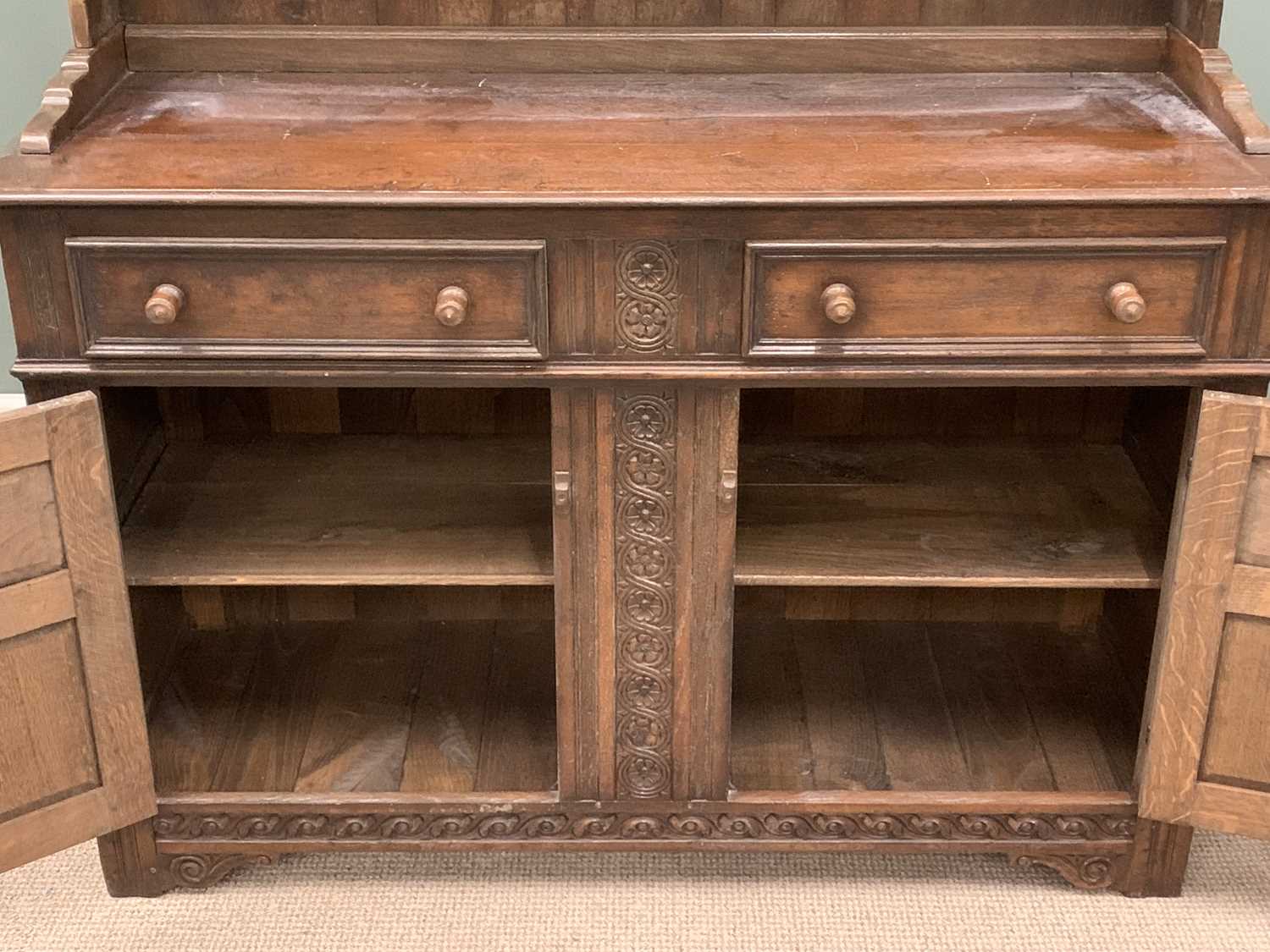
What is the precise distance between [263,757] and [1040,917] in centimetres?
109

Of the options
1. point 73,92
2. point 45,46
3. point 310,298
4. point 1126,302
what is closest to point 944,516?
point 1126,302

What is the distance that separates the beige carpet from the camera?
2.06 metres

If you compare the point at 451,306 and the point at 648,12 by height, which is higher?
the point at 648,12

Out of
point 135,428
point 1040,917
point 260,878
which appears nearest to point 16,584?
point 135,428

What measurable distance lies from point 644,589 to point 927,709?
599 mm

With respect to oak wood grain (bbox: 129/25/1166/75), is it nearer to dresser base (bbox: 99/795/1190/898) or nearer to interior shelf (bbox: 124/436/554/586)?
interior shelf (bbox: 124/436/554/586)

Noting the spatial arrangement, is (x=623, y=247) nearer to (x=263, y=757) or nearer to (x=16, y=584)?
(x=16, y=584)

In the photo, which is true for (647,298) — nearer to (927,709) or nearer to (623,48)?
(623,48)

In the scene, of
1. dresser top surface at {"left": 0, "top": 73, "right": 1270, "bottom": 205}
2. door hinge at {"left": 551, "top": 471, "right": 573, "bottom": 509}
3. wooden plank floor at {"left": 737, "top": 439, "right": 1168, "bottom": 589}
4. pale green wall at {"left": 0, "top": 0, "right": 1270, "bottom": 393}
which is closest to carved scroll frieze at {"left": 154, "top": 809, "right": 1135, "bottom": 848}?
wooden plank floor at {"left": 737, "top": 439, "right": 1168, "bottom": 589}

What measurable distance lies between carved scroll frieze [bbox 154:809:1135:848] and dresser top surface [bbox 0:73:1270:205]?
864mm

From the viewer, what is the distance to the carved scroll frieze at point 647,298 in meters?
1.72

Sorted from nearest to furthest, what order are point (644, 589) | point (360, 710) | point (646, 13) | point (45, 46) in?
point (644, 589) < point (646, 13) < point (360, 710) < point (45, 46)

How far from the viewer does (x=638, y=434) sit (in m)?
1.84

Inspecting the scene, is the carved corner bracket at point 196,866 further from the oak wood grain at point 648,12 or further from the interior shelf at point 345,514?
the oak wood grain at point 648,12
